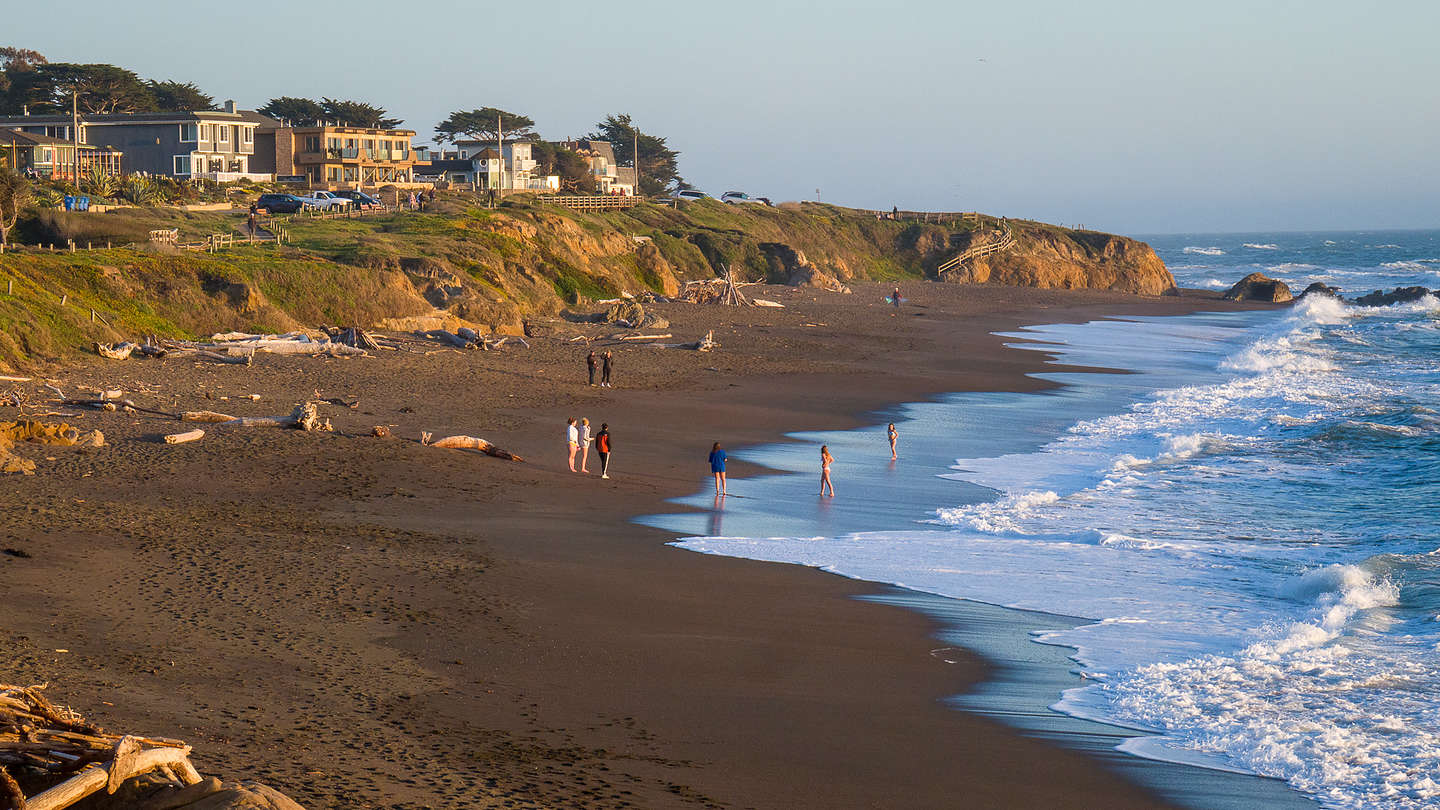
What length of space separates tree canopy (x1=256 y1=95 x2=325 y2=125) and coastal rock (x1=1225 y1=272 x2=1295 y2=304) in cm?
7599

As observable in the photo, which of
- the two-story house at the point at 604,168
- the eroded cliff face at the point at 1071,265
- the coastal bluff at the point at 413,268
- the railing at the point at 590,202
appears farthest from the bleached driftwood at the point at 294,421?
the two-story house at the point at 604,168

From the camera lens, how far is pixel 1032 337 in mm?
56156

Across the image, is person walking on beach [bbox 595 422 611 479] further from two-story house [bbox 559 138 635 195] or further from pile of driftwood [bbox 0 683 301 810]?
two-story house [bbox 559 138 635 195]

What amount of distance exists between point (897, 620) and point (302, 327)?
94.7ft

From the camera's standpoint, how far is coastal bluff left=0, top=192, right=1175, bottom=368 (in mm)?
33344

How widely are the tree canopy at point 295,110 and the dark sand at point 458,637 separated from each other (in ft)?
268

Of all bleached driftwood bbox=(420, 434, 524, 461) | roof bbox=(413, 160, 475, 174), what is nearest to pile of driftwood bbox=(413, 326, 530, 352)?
bleached driftwood bbox=(420, 434, 524, 461)

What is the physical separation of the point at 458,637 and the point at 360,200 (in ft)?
188

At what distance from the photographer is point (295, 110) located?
331 feet

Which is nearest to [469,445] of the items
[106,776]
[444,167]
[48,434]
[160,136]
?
[48,434]

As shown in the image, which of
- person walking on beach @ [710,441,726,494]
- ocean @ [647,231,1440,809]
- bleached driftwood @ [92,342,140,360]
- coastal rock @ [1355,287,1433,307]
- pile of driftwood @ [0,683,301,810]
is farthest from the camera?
coastal rock @ [1355,287,1433,307]

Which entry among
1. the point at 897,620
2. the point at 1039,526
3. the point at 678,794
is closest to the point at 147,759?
the point at 678,794

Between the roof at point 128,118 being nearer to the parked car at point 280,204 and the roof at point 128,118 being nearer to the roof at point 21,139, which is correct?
the roof at point 21,139

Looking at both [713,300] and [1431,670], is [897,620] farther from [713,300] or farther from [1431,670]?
[713,300]
